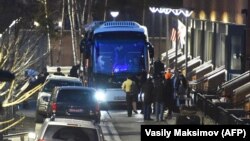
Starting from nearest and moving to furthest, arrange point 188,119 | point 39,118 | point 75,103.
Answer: point 188,119, point 75,103, point 39,118

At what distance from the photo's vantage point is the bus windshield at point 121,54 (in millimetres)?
39406

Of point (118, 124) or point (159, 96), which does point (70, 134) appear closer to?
point (159, 96)

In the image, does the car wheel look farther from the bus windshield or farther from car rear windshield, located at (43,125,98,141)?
car rear windshield, located at (43,125,98,141)

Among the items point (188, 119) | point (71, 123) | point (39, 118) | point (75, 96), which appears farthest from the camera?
point (39, 118)

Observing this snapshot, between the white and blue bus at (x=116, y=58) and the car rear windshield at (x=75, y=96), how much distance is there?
7513 mm

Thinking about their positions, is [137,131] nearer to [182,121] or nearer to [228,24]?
[182,121]

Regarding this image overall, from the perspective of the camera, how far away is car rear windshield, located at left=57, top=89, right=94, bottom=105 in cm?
3142

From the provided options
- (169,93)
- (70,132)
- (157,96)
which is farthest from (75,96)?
(70,132)

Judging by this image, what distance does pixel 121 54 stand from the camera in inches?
1554

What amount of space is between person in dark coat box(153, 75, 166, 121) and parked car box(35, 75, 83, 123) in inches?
147

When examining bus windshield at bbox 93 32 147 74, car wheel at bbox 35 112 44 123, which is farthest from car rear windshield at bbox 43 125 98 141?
bus windshield at bbox 93 32 147 74

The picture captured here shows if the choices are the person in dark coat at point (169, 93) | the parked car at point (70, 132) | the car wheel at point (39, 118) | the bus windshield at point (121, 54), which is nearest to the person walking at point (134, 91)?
the person in dark coat at point (169, 93)

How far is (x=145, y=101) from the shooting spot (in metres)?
33.9

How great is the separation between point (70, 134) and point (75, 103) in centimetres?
1154
